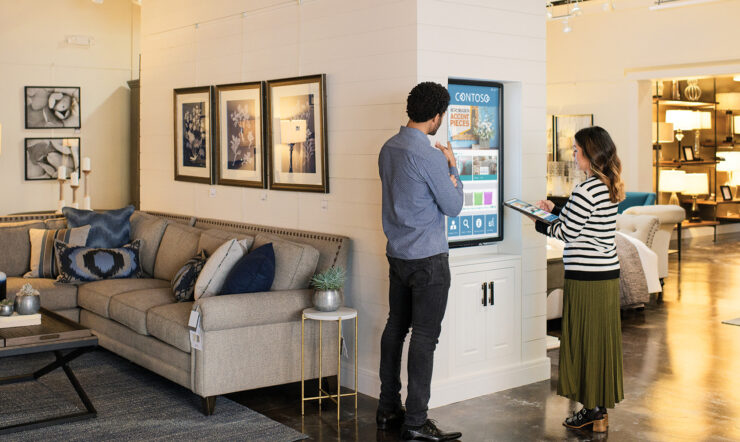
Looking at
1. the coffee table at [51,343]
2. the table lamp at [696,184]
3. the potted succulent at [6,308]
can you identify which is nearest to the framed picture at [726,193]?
the table lamp at [696,184]

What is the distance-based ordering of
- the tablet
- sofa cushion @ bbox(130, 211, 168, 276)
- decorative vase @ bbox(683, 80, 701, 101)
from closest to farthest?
the tablet
sofa cushion @ bbox(130, 211, 168, 276)
decorative vase @ bbox(683, 80, 701, 101)

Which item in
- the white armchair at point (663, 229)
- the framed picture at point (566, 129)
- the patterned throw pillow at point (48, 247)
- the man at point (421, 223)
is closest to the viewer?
the man at point (421, 223)

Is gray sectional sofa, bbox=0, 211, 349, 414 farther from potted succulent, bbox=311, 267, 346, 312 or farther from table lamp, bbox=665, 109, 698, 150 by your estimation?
table lamp, bbox=665, 109, 698, 150

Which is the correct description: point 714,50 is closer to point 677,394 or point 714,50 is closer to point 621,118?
point 621,118

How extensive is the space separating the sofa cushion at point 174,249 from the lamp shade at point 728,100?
11.0m

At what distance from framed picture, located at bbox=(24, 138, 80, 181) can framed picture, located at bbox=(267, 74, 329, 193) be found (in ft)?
15.0

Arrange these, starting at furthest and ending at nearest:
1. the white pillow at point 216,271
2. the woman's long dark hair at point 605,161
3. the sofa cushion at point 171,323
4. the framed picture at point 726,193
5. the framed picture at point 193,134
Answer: the framed picture at point 726,193 < the framed picture at point 193,134 < the white pillow at point 216,271 < the sofa cushion at point 171,323 < the woman's long dark hair at point 605,161

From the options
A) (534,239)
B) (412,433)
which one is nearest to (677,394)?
(534,239)

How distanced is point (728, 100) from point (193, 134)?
1070 cm

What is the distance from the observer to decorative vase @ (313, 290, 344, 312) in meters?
4.62

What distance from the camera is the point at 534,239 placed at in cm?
537

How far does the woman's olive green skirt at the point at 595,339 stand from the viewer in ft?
14.4

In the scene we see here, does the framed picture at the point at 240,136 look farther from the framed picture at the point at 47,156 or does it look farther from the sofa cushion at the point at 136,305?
the framed picture at the point at 47,156

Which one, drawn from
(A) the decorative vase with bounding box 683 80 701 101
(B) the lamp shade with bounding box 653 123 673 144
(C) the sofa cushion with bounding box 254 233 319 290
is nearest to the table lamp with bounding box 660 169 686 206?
(B) the lamp shade with bounding box 653 123 673 144
